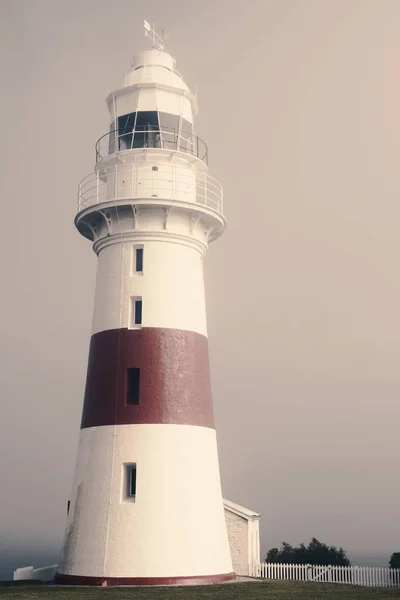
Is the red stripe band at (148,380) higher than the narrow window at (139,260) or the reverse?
the reverse

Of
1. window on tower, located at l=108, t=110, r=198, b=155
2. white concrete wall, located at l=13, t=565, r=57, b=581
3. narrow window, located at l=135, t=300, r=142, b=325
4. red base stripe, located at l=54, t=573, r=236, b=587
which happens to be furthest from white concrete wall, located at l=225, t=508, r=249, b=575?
window on tower, located at l=108, t=110, r=198, b=155

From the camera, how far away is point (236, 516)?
2814cm

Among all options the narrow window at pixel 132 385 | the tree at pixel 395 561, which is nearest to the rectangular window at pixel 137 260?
the narrow window at pixel 132 385

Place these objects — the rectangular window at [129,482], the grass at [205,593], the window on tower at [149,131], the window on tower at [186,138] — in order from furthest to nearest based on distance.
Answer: the window on tower at [186,138]
the window on tower at [149,131]
the rectangular window at [129,482]
the grass at [205,593]

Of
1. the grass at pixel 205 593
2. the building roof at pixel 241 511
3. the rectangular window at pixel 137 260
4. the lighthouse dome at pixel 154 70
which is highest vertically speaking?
the lighthouse dome at pixel 154 70

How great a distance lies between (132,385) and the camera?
930 inches

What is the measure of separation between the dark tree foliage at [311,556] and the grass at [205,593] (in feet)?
28.6

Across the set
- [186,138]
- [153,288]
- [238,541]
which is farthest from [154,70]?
[238,541]

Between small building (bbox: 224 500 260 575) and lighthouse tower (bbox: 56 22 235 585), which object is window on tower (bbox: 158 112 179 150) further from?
small building (bbox: 224 500 260 575)

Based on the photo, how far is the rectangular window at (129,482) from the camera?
22.7 metres

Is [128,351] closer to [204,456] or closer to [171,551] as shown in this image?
[204,456]

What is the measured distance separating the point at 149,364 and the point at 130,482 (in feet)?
12.0

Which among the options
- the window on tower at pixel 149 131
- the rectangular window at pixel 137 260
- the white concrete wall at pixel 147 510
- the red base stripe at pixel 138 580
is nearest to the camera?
the red base stripe at pixel 138 580

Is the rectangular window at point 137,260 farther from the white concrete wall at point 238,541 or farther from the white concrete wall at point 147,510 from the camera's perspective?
the white concrete wall at point 238,541
